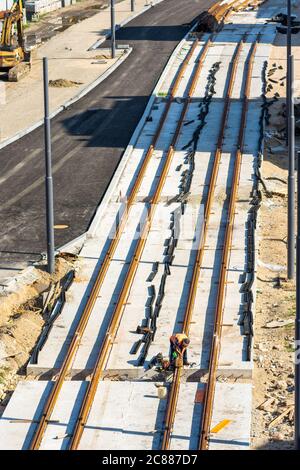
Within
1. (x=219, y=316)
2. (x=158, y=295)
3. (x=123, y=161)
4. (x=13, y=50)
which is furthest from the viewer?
(x=13, y=50)

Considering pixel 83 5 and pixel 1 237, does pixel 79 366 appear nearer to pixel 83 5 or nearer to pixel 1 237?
pixel 1 237

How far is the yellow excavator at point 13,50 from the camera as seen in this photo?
57.4 m

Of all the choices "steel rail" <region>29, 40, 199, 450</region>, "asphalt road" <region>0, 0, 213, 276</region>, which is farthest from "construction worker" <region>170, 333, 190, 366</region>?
"asphalt road" <region>0, 0, 213, 276</region>

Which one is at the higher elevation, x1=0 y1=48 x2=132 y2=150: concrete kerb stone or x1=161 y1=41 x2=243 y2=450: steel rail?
x1=0 y1=48 x2=132 y2=150: concrete kerb stone

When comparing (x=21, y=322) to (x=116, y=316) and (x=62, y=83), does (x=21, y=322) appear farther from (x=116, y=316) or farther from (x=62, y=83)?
(x=62, y=83)

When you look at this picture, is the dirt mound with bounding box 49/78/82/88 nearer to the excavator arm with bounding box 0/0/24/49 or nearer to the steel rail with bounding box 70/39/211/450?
the excavator arm with bounding box 0/0/24/49

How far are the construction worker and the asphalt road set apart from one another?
7.22 m

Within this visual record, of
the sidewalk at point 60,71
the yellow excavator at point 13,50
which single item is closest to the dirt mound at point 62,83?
the sidewalk at point 60,71

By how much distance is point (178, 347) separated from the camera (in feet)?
86.2

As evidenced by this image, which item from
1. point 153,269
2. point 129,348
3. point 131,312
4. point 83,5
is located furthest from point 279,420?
point 83,5

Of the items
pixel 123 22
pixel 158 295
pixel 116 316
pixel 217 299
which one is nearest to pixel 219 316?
pixel 217 299

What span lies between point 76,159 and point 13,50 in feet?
56.1

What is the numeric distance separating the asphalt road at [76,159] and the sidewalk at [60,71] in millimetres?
969

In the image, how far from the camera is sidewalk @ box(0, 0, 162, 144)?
50.0 metres
